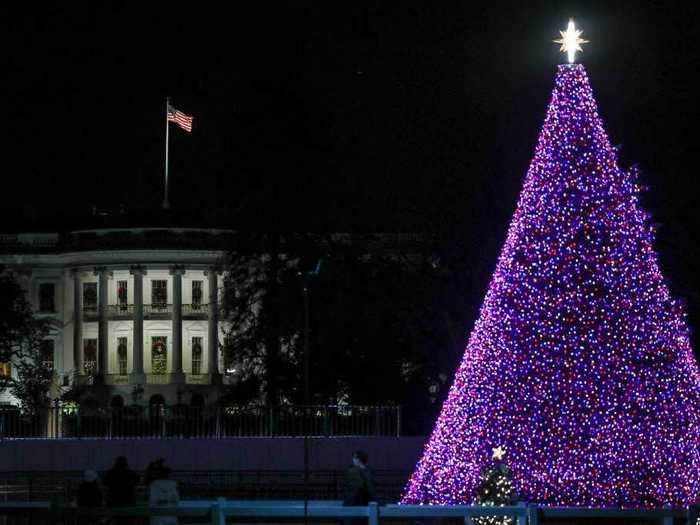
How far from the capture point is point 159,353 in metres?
103

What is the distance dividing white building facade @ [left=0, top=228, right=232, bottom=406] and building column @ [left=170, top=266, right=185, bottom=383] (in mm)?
59

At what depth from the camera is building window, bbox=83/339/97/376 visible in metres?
102

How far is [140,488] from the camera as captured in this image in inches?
1548

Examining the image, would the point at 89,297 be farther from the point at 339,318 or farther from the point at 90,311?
the point at 339,318

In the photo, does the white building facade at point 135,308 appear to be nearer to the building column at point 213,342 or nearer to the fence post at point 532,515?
the building column at point 213,342

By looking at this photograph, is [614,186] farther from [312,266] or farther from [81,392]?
[81,392]

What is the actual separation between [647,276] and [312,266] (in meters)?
38.8

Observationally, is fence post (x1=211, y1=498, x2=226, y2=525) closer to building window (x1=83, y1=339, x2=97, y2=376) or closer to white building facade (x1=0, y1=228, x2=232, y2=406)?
white building facade (x1=0, y1=228, x2=232, y2=406)

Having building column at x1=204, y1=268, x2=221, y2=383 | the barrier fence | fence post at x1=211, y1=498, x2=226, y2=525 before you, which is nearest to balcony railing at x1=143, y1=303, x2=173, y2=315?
building column at x1=204, y1=268, x2=221, y2=383

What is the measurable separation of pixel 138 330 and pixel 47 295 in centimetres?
963

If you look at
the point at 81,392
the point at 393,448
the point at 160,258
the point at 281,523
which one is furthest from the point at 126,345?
the point at 281,523

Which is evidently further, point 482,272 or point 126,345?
point 126,345

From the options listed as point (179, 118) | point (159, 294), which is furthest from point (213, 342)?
point (179, 118)

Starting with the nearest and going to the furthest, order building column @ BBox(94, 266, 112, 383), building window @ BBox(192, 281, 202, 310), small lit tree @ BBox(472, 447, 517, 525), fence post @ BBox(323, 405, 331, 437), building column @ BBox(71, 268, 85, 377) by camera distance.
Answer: small lit tree @ BBox(472, 447, 517, 525) < fence post @ BBox(323, 405, 331, 437) < building column @ BBox(94, 266, 112, 383) < building column @ BBox(71, 268, 85, 377) < building window @ BBox(192, 281, 202, 310)
